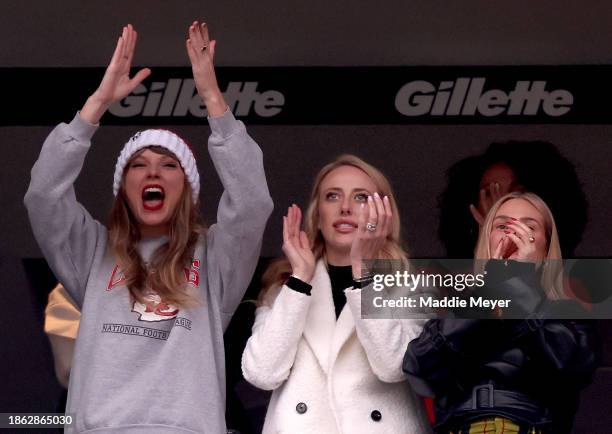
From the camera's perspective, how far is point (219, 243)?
4055 mm

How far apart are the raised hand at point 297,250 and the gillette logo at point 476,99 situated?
1268mm

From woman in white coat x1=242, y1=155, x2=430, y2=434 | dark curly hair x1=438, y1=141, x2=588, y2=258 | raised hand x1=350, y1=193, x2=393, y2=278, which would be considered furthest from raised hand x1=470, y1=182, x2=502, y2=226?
raised hand x1=350, y1=193, x2=393, y2=278

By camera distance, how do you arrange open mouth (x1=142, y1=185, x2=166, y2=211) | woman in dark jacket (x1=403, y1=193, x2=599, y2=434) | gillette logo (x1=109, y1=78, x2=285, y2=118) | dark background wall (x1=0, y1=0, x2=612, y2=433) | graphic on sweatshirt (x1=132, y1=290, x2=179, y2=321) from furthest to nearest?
gillette logo (x1=109, y1=78, x2=285, y2=118)
dark background wall (x1=0, y1=0, x2=612, y2=433)
open mouth (x1=142, y1=185, x2=166, y2=211)
graphic on sweatshirt (x1=132, y1=290, x2=179, y2=321)
woman in dark jacket (x1=403, y1=193, x2=599, y2=434)

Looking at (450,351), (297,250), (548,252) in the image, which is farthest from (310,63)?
(450,351)

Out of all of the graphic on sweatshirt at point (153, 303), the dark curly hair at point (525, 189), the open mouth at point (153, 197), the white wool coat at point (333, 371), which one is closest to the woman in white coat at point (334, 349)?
the white wool coat at point (333, 371)

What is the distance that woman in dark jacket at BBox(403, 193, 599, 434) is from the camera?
3695 millimetres

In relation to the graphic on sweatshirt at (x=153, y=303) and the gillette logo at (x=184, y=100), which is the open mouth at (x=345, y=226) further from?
the gillette logo at (x=184, y=100)

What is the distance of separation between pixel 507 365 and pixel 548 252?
0.46m

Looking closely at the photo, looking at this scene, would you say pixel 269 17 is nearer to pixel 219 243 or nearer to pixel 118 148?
pixel 118 148

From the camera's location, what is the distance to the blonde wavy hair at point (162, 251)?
3988 mm

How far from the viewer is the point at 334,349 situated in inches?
157

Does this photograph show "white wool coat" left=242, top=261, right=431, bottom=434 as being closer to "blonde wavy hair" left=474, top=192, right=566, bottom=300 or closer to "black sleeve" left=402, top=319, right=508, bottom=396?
"black sleeve" left=402, top=319, right=508, bottom=396

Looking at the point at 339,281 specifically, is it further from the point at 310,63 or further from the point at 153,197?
the point at 310,63

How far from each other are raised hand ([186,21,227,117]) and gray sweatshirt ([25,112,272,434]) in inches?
2.2
